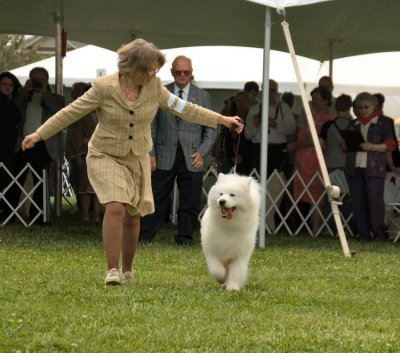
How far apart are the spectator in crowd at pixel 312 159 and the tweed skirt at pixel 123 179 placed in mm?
7206

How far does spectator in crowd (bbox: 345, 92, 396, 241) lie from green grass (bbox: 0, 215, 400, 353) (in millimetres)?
2192

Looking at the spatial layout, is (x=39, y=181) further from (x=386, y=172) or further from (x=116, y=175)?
(x=116, y=175)

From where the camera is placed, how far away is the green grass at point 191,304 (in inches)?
228

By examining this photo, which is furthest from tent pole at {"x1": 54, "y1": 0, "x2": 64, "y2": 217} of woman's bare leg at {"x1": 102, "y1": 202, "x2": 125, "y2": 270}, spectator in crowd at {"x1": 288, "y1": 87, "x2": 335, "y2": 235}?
woman's bare leg at {"x1": 102, "y1": 202, "x2": 125, "y2": 270}

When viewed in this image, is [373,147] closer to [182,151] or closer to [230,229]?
[182,151]

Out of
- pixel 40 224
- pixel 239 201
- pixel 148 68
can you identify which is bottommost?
pixel 40 224

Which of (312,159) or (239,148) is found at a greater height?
(239,148)

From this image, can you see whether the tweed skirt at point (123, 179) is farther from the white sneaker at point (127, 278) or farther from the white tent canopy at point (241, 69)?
the white tent canopy at point (241, 69)

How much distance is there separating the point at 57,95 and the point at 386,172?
4.49 meters

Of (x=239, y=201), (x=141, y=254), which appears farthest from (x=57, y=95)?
(x=239, y=201)

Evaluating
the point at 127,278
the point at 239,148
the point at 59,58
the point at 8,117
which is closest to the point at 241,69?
the point at 59,58

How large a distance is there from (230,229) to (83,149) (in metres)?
7.96

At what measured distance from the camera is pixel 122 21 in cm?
1681

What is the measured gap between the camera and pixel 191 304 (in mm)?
7184
